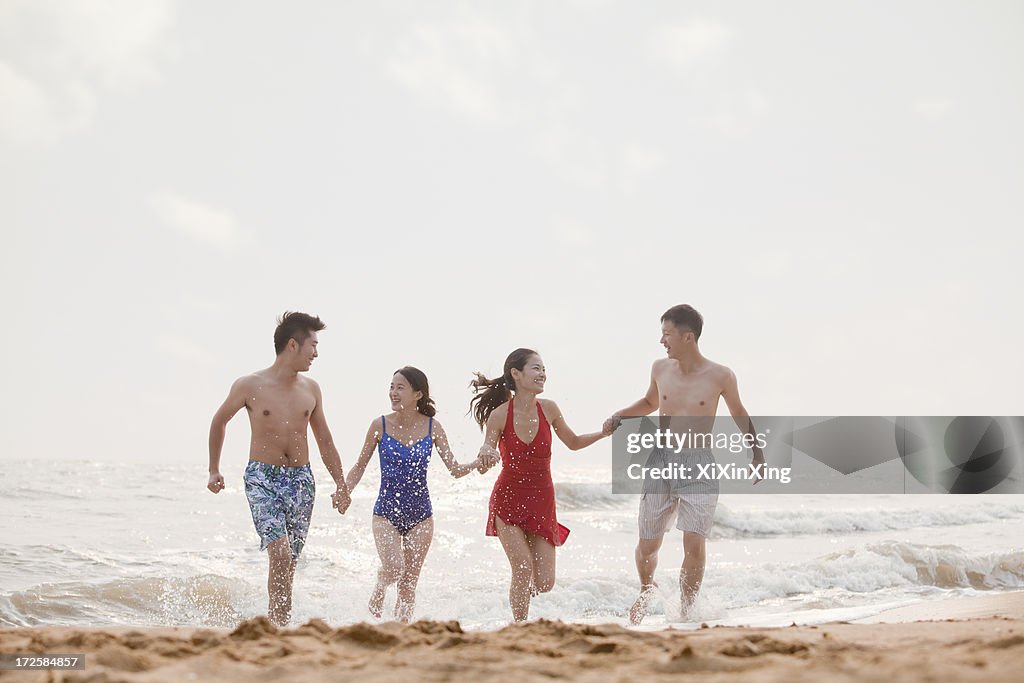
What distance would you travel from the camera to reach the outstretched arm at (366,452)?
6812 millimetres

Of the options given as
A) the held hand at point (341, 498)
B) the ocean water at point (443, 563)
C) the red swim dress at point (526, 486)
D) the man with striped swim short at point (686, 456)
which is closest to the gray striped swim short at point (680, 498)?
the man with striped swim short at point (686, 456)

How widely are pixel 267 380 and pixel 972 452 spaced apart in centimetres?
2901

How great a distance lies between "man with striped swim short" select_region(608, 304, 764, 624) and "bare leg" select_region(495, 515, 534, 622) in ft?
3.05

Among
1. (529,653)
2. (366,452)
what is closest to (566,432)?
(366,452)

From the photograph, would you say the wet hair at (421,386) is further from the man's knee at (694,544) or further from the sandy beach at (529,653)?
the sandy beach at (529,653)

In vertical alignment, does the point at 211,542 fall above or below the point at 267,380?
below

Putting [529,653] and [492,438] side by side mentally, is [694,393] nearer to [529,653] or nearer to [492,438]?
[492,438]

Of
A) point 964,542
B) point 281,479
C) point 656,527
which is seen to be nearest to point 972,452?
point 964,542

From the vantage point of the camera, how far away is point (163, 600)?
980 centimetres

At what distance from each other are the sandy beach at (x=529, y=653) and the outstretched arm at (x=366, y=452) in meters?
2.29

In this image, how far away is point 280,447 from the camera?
6375 mm

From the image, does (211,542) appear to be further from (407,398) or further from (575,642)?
(575,642)

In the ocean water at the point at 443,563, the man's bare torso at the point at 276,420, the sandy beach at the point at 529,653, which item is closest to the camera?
the sandy beach at the point at 529,653

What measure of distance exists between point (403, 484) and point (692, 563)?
227 cm
